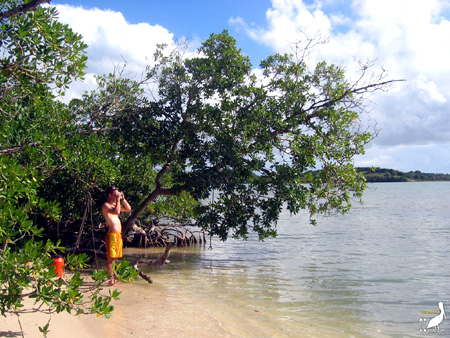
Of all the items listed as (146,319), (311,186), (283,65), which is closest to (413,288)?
(311,186)

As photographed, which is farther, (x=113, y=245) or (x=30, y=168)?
(x=113, y=245)

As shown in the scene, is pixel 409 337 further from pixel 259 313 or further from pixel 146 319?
pixel 146 319

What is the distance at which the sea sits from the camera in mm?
6672

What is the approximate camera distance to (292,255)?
43.9 ft

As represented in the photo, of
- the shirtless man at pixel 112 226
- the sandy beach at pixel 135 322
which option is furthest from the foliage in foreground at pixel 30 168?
the shirtless man at pixel 112 226

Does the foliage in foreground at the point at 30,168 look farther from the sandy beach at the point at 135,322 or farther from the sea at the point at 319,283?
the sea at the point at 319,283

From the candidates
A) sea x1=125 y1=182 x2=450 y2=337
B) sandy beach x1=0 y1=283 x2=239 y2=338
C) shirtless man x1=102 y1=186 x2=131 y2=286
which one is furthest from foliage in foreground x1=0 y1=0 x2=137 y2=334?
sea x1=125 y1=182 x2=450 y2=337

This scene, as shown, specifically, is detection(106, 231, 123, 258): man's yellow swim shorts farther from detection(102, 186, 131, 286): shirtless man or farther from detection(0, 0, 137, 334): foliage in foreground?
detection(0, 0, 137, 334): foliage in foreground

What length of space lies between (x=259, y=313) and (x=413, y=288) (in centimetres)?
430

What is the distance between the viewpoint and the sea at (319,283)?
21.9 ft

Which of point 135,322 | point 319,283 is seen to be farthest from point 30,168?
point 319,283

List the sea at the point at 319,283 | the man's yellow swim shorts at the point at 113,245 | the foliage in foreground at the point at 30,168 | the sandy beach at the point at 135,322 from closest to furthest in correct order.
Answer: the foliage in foreground at the point at 30,168
the sandy beach at the point at 135,322
the sea at the point at 319,283
the man's yellow swim shorts at the point at 113,245

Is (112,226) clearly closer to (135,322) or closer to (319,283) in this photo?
(135,322)

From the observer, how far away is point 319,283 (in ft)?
31.3
